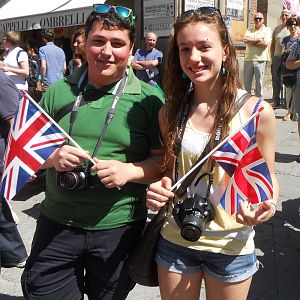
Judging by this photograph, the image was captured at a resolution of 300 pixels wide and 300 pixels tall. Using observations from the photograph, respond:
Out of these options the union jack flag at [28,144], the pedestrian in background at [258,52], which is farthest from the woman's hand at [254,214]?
the pedestrian in background at [258,52]

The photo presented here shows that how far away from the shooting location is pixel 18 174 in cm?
209

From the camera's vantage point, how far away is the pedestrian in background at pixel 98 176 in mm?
2049

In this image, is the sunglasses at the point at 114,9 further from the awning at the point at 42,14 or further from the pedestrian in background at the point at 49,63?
the awning at the point at 42,14

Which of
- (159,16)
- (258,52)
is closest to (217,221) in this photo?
(258,52)

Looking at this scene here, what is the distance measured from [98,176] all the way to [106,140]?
0.18 m

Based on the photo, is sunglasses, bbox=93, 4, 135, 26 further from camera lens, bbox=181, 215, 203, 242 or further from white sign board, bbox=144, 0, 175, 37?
white sign board, bbox=144, 0, 175, 37

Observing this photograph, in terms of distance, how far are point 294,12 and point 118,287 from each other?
743cm

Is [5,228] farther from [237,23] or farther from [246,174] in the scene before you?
[237,23]

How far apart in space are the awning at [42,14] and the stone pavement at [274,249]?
176 inches

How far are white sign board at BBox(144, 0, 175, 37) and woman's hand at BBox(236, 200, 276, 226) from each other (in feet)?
26.1

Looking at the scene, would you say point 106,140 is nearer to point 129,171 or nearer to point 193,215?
point 129,171

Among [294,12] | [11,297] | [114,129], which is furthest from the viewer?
[294,12]

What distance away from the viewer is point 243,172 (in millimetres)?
1899

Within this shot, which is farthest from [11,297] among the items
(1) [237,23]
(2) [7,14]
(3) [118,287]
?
(1) [237,23]
